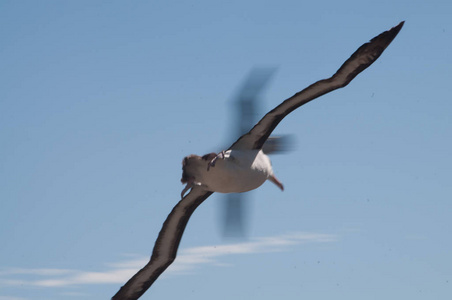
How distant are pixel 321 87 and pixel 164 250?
7.07m

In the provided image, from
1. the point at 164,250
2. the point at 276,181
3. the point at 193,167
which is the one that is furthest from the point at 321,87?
the point at 164,250

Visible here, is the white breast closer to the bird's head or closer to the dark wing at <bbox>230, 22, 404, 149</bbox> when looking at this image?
the bird's head

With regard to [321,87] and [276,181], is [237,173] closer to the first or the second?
[321,87]

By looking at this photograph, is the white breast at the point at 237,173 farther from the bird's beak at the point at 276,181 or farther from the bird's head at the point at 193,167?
the bird's beak at the point at 276,181

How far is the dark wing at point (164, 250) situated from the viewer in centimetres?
2220

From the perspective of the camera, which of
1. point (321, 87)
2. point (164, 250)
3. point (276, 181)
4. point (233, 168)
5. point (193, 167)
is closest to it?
point (193, 167)

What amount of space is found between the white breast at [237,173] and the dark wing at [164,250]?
278cm

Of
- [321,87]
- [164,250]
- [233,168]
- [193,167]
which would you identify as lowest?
[164,250]

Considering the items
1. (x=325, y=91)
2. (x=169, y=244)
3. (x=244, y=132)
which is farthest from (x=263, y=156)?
(x=169, y=244)

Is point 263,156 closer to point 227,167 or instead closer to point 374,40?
point 227,167

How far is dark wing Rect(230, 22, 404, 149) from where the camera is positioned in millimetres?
17750

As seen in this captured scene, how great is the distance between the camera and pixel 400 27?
1778 cm

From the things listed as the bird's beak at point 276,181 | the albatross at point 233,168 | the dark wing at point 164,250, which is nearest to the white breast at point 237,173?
the albatross at point 233,168

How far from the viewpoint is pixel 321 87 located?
60.7 feet
